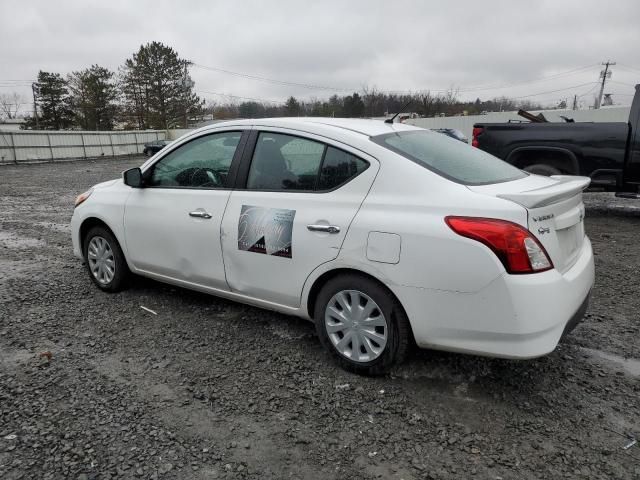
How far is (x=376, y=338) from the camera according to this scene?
9.54ft

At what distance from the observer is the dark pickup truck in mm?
7466

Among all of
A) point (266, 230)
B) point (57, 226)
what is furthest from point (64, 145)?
point (266, 230)

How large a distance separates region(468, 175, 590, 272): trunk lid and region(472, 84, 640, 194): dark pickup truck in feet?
17.3

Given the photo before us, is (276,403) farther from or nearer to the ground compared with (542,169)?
nearer to the ground

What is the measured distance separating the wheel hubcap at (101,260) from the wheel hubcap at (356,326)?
8.24ft

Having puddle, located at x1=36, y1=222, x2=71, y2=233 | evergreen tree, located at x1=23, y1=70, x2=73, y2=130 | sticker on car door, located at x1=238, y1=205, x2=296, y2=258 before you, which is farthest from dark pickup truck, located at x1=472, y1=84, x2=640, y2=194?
evergreen tree, located at x1=23, y1=70, x2=73, y2=130

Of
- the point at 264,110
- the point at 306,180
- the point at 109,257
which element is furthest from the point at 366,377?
the point at 264,110

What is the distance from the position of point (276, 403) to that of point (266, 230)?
3.78 feet

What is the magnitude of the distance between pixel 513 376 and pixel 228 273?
6.94ft

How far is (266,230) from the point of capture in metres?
3.27

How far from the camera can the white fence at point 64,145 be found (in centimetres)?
2655

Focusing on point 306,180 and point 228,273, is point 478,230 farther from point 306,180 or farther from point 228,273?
point 228,273

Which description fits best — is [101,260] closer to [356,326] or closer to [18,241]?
[356,326]

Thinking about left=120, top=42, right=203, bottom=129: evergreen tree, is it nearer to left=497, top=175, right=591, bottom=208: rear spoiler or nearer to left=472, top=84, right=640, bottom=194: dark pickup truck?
left=472, top=84, right=640, bottom=194: dark pickup truck
